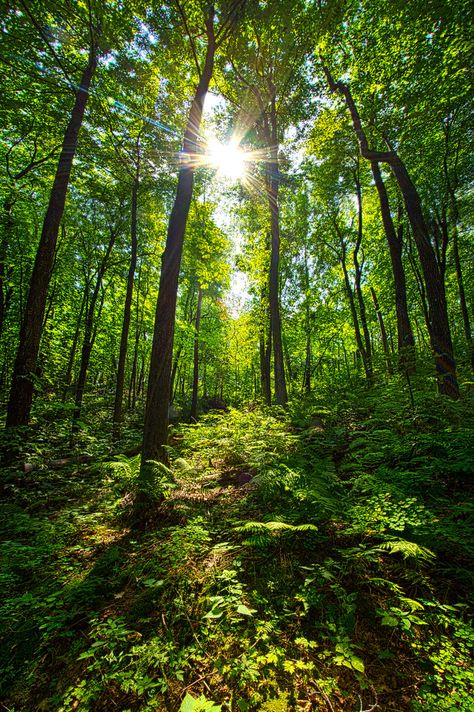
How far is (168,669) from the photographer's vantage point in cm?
189

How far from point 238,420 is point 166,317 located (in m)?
4.02

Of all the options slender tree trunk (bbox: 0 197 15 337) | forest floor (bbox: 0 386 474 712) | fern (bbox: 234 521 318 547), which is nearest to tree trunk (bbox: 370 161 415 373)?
forest floor (bbox: 0 386 474 712)

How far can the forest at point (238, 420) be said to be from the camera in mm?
1936

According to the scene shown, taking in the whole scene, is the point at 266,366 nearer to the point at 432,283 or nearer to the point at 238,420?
the point at 238,420

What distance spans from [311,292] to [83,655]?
19.1 m

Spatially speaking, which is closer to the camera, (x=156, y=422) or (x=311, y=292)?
(x=156, y=422)

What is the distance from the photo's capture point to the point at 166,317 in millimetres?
5371

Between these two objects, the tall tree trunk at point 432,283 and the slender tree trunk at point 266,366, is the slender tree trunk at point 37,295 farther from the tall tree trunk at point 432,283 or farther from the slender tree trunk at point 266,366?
the slender tree trunk at point 266,366

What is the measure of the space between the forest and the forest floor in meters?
0.02

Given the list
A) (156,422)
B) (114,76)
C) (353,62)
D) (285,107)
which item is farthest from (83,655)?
(285,107)

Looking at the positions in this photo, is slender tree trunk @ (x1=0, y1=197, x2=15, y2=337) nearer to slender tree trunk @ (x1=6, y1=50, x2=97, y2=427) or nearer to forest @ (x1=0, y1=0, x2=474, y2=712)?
forest @ (x1=0, y1=0, x2=474, y2=712)

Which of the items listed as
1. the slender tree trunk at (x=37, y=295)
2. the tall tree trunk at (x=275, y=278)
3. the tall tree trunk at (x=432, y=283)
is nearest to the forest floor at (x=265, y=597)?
the tall tree trunk at (x=432, y=283)

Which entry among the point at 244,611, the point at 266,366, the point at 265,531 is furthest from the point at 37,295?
the point at 266,366

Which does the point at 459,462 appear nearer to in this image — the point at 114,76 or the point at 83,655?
the point at 83,655
